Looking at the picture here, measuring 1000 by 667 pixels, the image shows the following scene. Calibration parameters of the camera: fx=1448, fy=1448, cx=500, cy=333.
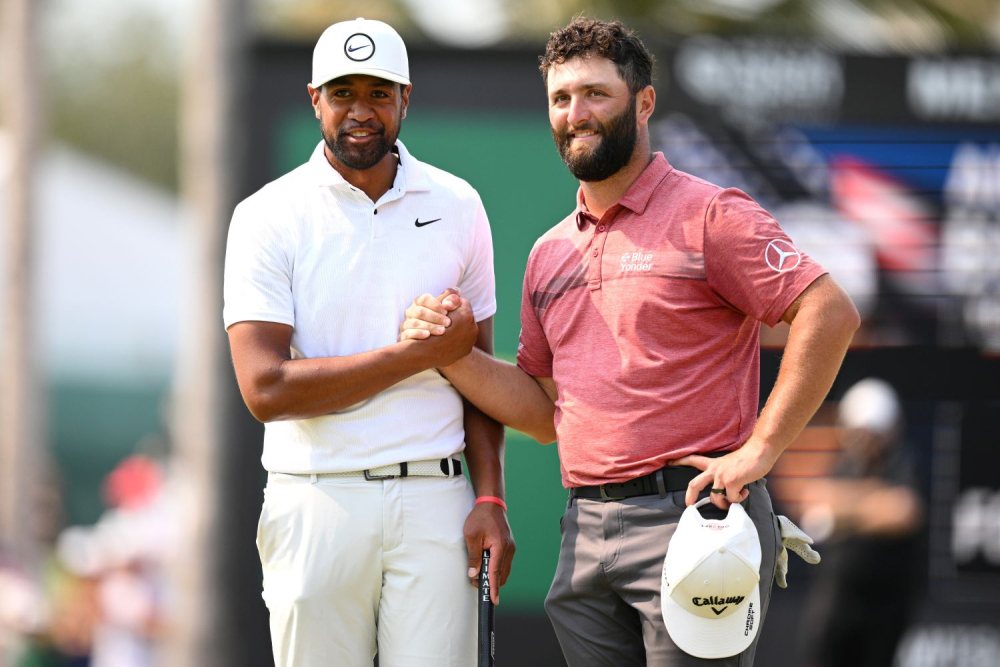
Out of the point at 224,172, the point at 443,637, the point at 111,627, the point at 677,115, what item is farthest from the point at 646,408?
the point at 111,627

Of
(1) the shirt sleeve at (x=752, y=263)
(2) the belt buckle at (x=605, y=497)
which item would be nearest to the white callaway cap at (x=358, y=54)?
(1) the shirt sleeve at (x=752, y=263)

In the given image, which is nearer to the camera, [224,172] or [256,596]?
[256,596]

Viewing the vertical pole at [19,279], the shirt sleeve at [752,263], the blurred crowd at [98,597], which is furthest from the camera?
the vertical pole at [19,279]

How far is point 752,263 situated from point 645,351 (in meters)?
0.33

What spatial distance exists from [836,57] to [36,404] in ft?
20.5

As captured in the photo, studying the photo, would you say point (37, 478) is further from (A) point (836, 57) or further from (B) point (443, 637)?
(B) point (443, 637)

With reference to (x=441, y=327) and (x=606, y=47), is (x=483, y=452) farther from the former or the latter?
(x=606, y=47)

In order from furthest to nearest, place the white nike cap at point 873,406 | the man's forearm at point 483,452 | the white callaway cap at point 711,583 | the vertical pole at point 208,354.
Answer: the vertical pole at point 208,354
the white nike cap at point 873,406
the man's forearm at point 483,452
the white callaway cap at point 711,583

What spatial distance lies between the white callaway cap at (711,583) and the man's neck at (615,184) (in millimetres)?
816

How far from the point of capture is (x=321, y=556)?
351 cm

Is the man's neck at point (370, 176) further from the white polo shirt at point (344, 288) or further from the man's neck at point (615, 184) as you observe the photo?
the man's neck at point (615, 184)

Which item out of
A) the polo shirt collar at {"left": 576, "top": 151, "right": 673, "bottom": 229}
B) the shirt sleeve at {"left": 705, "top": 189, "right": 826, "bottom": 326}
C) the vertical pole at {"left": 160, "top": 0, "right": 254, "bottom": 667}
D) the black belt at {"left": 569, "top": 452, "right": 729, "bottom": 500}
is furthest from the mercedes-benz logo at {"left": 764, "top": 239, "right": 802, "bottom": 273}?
the vertical pole at {"left": 160, "top": 0, "right": 254, "bottom": 667}

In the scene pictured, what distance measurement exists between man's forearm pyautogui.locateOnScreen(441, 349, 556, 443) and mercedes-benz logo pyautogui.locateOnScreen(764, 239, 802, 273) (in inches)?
29.9

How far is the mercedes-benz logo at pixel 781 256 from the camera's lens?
3.40m
